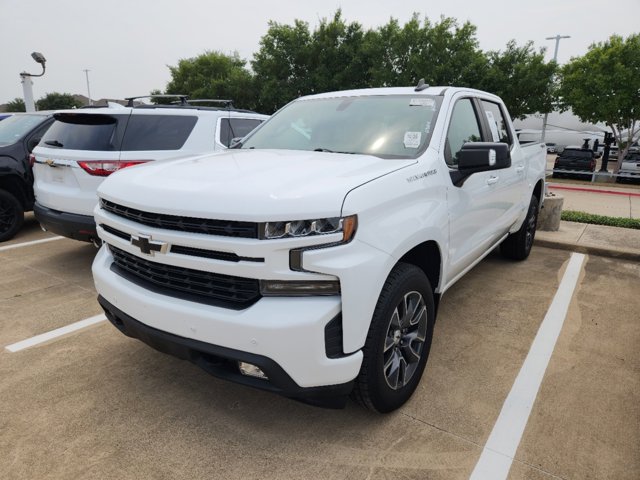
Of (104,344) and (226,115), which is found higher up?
(226,115)

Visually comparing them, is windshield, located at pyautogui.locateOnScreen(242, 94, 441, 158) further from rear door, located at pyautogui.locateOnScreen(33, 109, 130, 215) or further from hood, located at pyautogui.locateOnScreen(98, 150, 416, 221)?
rear door, located at pyautogui.locateOnScreen(33, 109, 130, 215)

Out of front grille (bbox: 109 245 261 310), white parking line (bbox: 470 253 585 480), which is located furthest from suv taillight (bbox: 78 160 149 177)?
white parking line (bbox: 470 253 585 480)

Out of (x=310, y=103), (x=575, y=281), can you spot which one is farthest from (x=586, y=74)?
(x=310, y=103)

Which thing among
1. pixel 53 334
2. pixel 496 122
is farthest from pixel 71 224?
pixel 496 122

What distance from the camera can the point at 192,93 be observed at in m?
38.8

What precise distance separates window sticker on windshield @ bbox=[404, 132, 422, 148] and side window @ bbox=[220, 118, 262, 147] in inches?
130

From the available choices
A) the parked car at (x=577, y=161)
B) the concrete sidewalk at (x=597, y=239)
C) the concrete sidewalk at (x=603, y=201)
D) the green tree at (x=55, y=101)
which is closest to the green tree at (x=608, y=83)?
the parked car at (x=577, y=161)

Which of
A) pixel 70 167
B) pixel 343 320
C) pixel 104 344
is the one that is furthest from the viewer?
pixel 70 167

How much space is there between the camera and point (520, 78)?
24.5 metres

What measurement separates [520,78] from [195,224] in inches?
1042

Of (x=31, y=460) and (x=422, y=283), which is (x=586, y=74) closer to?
(x=422, y=283)

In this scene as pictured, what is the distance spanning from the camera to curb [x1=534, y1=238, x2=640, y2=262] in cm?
574

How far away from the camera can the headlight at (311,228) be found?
6.47 ft

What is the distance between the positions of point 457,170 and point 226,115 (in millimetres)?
3723
